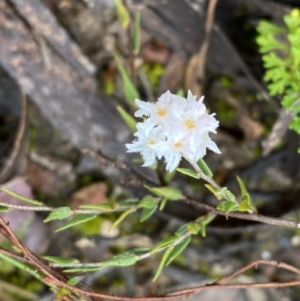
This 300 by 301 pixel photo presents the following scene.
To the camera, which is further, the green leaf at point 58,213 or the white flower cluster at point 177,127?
the green leaf at point 58,213

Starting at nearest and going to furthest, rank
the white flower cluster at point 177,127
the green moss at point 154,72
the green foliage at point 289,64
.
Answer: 1. the white flower cluster at point 177,127
2. the green foliage at point 289,64
3. the green moss at point 154,72

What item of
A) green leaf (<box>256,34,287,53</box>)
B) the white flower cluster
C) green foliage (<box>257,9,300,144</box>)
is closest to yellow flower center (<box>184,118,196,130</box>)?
the white flower cluster

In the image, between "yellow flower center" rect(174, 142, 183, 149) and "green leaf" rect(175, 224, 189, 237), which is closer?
"yellow flower center" rect(174, 142, 183, 149)

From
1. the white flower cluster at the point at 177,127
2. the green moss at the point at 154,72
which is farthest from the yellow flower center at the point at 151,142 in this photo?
the green moss at the point at 154,72

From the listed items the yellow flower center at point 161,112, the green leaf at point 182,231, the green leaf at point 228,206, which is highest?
the yellow flower center at point 161,112

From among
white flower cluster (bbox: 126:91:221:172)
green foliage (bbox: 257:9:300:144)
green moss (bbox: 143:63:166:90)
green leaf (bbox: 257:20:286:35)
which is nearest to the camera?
white flower cluster (bbox: 126:91:221:172)

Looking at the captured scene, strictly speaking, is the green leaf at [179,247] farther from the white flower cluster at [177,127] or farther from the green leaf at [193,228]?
the white flower cluster at [177,127]

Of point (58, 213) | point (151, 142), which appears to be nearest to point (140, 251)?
point (58, 213)

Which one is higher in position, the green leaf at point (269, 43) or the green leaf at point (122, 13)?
the green leaf at point (122, 13)

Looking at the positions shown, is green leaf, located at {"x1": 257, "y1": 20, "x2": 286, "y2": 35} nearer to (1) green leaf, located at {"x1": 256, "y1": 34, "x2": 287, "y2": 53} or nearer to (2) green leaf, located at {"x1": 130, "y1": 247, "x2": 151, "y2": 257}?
(1) green leaf, located at {"x1": 256, "y1": 34, "x2": 287, "y2": 53}
